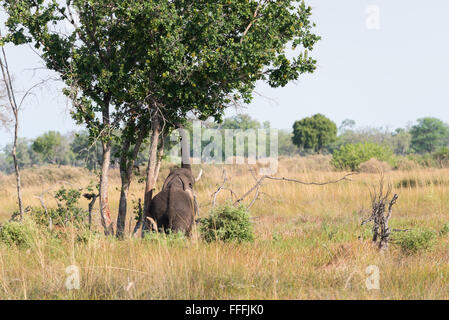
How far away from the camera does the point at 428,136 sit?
Result: 8631 centimetres

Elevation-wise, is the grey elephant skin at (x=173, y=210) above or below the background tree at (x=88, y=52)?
below

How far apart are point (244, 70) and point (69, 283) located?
517 cm

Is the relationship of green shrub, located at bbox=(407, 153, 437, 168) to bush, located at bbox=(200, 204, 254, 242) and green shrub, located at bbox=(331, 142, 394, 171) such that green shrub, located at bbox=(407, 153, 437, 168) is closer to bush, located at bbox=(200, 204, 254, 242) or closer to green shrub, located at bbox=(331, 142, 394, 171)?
green shrub, located at bbox=(331, 142, 394, 171)

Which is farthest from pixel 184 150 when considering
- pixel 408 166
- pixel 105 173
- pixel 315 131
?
pixel 315 131

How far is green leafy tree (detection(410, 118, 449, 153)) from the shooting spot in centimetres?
8650

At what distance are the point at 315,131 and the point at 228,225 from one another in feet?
177

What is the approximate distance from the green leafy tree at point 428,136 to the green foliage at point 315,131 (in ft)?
109

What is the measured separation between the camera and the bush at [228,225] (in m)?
8.33

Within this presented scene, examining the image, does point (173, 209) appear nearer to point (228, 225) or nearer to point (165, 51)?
point (228, 225)

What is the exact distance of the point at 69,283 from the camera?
584 centimetres

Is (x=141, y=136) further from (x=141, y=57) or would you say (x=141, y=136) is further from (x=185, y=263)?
(x=185, y=263)

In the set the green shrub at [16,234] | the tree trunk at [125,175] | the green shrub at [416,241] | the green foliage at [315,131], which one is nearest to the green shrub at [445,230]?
the green shrub at [416,241]

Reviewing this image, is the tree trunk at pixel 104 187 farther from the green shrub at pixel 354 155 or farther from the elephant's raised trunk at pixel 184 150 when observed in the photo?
the green shrub at pixel 354 155

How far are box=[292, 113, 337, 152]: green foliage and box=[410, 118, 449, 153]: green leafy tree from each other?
3317 cm
